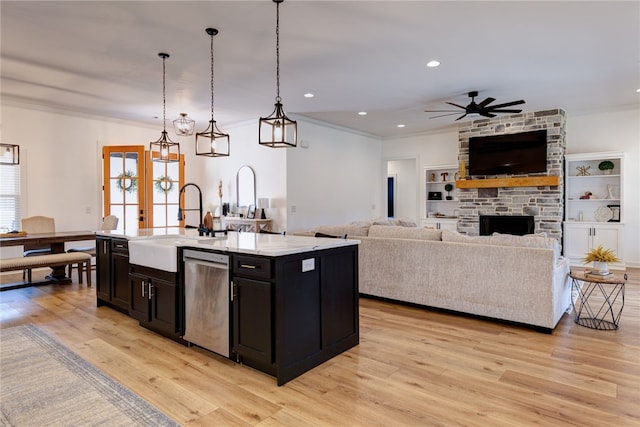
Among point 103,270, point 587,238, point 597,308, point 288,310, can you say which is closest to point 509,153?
point 587,238

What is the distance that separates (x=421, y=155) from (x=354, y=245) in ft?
21.4

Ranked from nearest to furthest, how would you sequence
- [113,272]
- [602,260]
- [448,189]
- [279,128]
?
[279,128]
[602,260]
[113,272]
[448,189]

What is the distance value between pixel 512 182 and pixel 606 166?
1582 millimetres

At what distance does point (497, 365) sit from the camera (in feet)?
9.19

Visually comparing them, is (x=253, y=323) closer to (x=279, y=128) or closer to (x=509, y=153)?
(x=279, y=128)

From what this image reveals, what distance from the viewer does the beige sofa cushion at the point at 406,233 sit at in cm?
414

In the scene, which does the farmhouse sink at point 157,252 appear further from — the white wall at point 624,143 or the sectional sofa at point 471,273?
the white wall at point 624,143

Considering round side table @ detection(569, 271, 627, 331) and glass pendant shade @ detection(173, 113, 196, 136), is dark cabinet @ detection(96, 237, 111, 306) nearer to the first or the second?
glass pendant shade @ detection(173, 113, 196, 136)

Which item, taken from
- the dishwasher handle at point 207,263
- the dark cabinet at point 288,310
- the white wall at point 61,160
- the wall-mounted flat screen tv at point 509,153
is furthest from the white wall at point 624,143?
the white wall at point 61,160

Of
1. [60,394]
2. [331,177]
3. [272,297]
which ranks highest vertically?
[331,177]

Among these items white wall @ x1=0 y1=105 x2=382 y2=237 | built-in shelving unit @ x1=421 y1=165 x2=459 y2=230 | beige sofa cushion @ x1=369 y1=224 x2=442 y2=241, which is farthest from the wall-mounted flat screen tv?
beige sofa cushion @ x1=369 y1=224 x2=442 y2=241

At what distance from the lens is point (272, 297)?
253 centimetres

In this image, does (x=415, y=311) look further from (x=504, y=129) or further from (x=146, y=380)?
(x=504, y=129)

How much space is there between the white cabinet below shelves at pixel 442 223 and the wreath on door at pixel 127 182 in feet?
20.6
